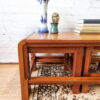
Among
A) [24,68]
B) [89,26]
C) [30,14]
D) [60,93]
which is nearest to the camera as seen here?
[24,68]

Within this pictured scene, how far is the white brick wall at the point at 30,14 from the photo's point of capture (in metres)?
1.24

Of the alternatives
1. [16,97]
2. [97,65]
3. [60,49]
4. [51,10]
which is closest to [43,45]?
[60,49]

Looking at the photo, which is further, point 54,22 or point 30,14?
point 30,14

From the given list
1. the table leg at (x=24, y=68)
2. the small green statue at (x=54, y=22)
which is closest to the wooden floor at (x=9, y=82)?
the table leg at (x=24, y=68)

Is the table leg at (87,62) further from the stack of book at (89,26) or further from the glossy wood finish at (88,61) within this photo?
the stack of book at (89,26)

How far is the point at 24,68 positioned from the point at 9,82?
372 mm

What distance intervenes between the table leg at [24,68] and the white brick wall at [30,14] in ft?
2.13

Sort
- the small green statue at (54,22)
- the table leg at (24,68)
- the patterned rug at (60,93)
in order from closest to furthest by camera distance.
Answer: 1. the table leg at (24,68)
2. the patterned rug at (60,93)
3. the small green statue at (54,22)

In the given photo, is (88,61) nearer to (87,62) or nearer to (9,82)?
(87,62)

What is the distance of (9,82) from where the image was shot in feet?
3.34

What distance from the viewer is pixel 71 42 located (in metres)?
0.71

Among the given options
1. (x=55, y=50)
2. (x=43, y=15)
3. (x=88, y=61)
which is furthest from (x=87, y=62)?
(x=43, y=15)

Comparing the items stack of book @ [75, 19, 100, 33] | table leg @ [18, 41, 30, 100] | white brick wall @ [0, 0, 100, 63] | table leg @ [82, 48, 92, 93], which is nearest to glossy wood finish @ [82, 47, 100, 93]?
table leg @ [82, 48, 92, 93]

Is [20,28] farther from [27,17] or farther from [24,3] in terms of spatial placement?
[24,3]
